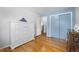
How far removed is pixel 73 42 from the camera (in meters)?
1.42

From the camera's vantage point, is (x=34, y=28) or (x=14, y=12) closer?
(x=14, y=12)

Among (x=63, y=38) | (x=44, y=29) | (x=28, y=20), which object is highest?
(x=28, y=20)

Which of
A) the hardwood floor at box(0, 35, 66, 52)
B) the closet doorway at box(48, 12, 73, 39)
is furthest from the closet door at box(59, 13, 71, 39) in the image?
the hardwood floor at box(0, 35, 66, 52)

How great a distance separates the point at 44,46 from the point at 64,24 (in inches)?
18.0

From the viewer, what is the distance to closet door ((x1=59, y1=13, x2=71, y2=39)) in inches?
55.0

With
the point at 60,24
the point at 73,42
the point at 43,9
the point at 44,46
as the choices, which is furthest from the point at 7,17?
the point at 73,42

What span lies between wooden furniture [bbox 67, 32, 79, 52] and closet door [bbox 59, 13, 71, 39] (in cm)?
9

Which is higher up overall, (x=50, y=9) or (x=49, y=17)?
(x=50, y=9)

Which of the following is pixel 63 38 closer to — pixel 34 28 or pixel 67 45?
pixel 67 45

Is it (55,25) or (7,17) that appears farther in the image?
(55,25)

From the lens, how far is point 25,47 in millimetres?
1412

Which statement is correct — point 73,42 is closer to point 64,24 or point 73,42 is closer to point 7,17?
point 64,24
